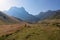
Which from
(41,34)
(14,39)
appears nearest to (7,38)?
(14,39)

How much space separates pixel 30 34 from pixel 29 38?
154 centimetres

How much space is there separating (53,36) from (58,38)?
38.2 inches

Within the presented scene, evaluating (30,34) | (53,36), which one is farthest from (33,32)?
(53,36)

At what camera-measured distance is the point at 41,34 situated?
24797 millimetres

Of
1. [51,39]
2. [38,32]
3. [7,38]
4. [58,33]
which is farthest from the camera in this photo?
→ [7,38]

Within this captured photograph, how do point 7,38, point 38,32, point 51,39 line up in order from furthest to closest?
1. point 7,38
2. point 38,32
3. point 51,39

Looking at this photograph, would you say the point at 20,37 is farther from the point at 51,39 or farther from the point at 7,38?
the point at 51,39

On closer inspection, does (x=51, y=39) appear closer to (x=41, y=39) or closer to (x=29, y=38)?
(x=41, y=39)

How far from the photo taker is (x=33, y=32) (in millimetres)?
26547

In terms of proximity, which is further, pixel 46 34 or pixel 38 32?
pixel 38 32

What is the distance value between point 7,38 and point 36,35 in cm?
646

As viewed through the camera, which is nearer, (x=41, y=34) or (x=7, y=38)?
(x=41, y=34)

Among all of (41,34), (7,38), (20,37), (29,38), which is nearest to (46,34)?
(41,34)

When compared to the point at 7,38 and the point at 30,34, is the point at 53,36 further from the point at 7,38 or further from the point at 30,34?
the point at 7,38
